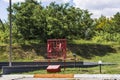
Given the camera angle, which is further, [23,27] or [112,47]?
[112,47]

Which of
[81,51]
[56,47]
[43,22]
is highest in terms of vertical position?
[43,22]

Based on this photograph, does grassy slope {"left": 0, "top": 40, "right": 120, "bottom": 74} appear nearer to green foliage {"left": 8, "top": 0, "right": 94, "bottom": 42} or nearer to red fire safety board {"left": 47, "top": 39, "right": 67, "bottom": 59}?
green foliage {"left": 8, "top": 0, "right": 94, "bottom": 42}

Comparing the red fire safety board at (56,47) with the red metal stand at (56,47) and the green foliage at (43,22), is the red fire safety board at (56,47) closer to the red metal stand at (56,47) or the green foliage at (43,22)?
the red metal stand at (56,47)

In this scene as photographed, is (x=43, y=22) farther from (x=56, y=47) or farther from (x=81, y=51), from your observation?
(x=56, y=47)

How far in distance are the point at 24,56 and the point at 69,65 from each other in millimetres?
13361

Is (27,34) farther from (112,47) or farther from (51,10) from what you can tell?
(112,47)

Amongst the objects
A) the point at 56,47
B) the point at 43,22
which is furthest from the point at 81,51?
the point at 56,47

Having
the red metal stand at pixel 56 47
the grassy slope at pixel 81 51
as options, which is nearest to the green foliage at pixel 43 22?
the grassy slope at pixel 81 51

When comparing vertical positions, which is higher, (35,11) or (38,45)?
(35,11)

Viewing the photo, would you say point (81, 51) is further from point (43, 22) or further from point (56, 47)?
point (56, 47)

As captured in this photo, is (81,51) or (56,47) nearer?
(56,47)

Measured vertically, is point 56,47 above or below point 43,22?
below

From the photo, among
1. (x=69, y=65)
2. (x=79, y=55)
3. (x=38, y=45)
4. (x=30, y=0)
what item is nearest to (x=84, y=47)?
(x=79, y=55)

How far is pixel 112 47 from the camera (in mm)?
48031
